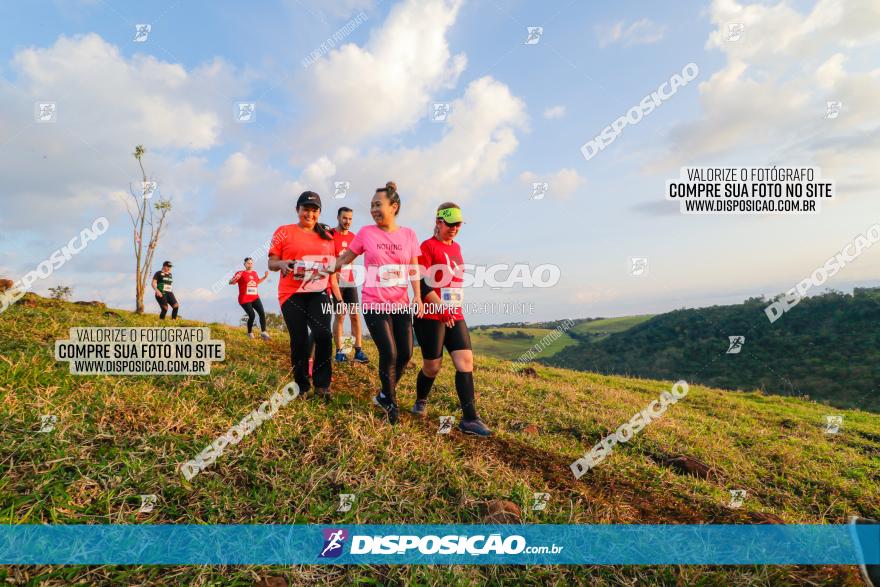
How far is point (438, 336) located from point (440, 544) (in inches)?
96.5

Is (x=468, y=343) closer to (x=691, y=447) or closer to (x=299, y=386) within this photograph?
(x=299, y=386)

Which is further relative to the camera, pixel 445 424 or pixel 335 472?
pixel 445 424

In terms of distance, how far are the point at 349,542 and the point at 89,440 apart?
248 centimetres

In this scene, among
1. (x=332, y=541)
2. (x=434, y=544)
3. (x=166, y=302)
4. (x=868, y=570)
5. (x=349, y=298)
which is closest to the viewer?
(x=868, y=570)

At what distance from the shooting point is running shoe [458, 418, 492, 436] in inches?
204

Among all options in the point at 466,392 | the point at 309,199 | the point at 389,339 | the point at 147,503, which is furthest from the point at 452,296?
the point at 147,503

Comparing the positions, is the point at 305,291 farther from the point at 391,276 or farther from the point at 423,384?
the point at 423,384

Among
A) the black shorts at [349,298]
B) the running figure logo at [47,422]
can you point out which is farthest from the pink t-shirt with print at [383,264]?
the black shorts at [349,298]

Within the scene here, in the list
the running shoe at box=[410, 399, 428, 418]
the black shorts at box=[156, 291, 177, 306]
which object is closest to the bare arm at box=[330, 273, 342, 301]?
the running shoe at box=[410, 399, 428, 418]

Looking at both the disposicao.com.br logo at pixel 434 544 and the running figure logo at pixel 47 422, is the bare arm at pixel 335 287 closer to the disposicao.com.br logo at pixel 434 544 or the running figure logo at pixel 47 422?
the running figure logo at pixel 47 422

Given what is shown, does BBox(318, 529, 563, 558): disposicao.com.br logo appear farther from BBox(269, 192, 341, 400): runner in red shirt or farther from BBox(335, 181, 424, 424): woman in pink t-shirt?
BBox(269, 192, 341, 400): runner in red shirt

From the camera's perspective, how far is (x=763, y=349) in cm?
5544

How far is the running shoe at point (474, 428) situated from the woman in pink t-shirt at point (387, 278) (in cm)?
85

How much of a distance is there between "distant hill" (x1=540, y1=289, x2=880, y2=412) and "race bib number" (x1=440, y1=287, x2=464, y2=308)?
109ft
